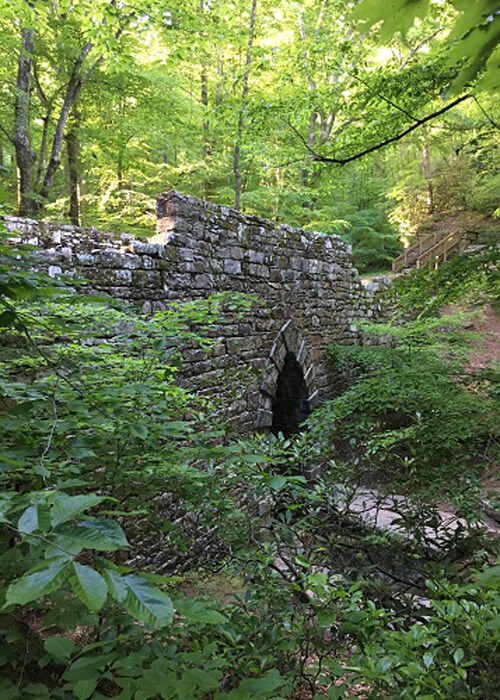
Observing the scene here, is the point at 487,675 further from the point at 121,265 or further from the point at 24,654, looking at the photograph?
the point at 121,265

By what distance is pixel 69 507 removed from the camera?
→ 0.72 m

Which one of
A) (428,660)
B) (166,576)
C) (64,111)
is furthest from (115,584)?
(64,111)

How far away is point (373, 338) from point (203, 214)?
5490mm

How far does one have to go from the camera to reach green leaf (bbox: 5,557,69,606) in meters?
0.57

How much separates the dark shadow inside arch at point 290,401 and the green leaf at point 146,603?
643 centimetres

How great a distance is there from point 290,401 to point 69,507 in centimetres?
692

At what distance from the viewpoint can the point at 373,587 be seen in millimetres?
2027

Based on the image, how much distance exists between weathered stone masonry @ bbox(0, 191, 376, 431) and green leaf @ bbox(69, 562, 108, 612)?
2.39m

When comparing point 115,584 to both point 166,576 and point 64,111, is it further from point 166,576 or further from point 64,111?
point 64,111

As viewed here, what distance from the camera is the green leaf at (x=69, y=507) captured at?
69cm

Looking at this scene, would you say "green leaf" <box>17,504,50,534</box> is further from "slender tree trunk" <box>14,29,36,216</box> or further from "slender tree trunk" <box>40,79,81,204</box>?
"slender tree trunk" <box>40,79,81,204</box>

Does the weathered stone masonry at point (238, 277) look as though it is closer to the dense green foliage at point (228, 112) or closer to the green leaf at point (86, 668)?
the dense green foliage at point (228, 112)

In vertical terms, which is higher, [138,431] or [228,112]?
[228,112]

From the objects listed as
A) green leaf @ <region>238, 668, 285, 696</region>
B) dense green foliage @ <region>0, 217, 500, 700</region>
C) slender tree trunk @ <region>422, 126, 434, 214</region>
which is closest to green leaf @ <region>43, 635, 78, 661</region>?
dense green foliage @ <region>0, 217, 500, 700</region>
